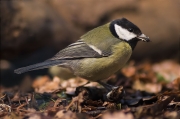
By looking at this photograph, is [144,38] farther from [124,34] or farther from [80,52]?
[80,52]

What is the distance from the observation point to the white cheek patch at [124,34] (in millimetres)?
3137

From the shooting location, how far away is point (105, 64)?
3.04 metres

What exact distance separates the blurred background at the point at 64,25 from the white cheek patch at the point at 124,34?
1688 mm

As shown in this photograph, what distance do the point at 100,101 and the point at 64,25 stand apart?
2.53m

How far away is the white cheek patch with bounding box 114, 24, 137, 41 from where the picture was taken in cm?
314

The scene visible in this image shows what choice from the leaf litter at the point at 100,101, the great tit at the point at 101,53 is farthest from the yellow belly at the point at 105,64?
the leaf litter at the point at 100,101

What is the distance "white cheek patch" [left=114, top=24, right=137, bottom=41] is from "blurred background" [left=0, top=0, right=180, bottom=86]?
1.69 meters

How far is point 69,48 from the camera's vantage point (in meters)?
3.18

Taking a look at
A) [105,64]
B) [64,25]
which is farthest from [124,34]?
[64,25]

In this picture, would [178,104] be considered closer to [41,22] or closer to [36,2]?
[41,22]

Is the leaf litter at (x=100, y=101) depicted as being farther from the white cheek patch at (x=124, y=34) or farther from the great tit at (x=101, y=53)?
the white cheek patch at (x=124, y=34)

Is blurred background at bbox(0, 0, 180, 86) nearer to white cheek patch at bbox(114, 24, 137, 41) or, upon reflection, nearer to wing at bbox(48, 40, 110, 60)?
wing at bbox(48, 40, 110, 60)

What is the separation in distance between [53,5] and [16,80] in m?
1.41

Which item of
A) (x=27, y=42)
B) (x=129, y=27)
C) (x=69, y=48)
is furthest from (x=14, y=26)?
(x=129, y=27)
